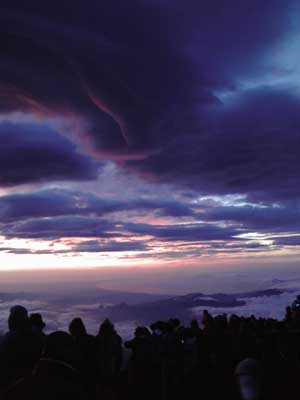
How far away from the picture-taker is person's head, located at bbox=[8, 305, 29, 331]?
512cm

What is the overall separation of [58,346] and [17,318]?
1094 mm

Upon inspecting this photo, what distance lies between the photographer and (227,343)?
34.4 feet

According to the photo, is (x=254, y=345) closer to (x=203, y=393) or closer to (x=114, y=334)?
(x=203, y=393)

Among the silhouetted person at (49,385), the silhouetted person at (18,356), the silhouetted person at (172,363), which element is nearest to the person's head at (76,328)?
the silhouetted person at (172,363)

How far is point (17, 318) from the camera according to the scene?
5.32 m

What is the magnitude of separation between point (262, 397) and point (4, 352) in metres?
2.51

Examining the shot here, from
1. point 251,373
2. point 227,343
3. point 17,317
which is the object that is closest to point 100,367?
point 17,317

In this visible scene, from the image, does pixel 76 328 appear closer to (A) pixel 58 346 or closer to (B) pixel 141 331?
(B) pixel 141 331

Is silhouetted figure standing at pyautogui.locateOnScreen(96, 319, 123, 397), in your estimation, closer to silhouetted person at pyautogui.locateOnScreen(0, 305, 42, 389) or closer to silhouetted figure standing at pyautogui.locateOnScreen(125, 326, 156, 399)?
silhouetted figure standing at pyautogui.locateOnScreen(125, 326, 156, 399)

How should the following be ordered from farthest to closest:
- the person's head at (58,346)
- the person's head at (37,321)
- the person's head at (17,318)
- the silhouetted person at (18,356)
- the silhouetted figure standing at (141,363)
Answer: the silhouetted figure standing at (141,363) < the person's head at (37,321) < the person's head at (17,318) < the person's head at (58,346) < the silhouetted person at (18,356)

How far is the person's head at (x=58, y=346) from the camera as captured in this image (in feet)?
14.4

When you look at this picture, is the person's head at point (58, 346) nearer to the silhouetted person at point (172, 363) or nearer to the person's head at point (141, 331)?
the person's head at point (141, 331)

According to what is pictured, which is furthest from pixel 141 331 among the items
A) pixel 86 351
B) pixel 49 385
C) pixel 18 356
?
pixel 49 385

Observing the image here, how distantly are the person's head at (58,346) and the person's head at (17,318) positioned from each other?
1.80ft
